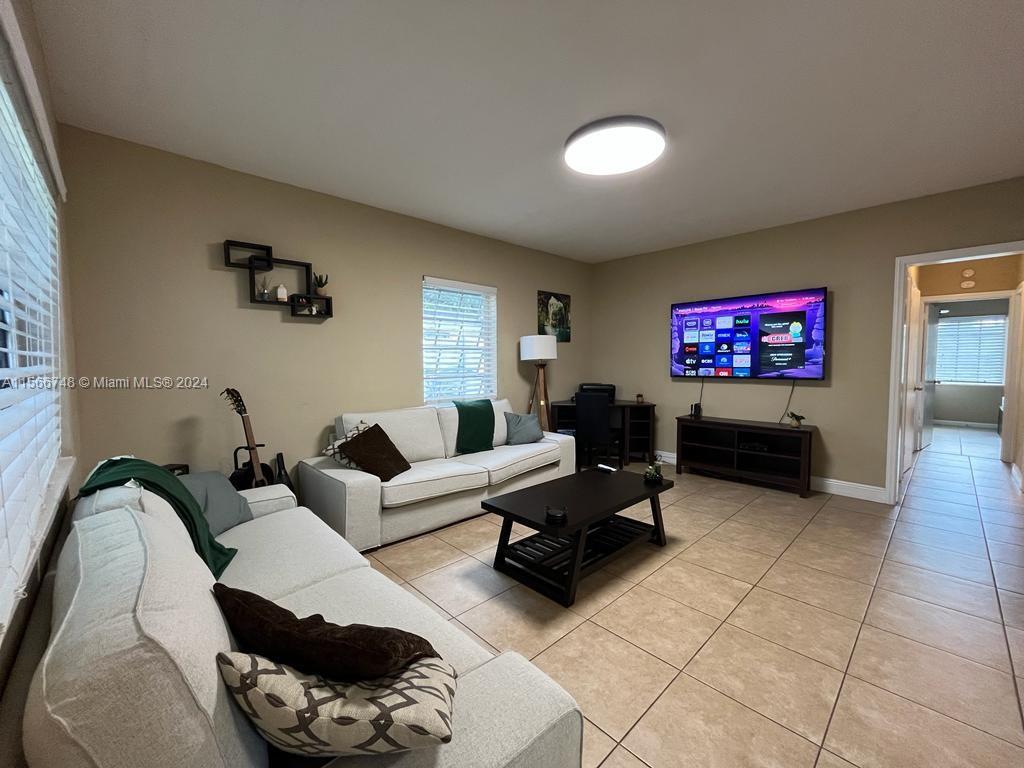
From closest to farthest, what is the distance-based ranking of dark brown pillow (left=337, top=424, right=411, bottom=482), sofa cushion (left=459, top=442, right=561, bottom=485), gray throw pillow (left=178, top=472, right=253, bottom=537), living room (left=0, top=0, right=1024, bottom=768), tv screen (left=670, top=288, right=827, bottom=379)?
1. living room (left=0, top=0, right=1024, bottom=768)
2. gray throw pillow (left=178, top=472, right=253, bottom=537)
3. dark brown pillow (left=337, top=424, right=411, bottom=482)
4. sofa cushion (left=459, top=442, right=561, bottom=485)
5. tv screen (left=670, top=288, right=827, bottom=379)

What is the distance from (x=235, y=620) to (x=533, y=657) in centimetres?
130

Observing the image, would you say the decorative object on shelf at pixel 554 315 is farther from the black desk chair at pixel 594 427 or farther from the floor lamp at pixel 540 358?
the black desk chair at pixel 594 427

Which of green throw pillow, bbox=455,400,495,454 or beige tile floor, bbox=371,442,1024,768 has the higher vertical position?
green throw pillow, bbox=455,400,495,454

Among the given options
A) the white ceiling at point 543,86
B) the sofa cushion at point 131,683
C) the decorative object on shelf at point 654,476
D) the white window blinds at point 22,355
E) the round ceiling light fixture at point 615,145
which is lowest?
the decorative object on shelf at point 654,476

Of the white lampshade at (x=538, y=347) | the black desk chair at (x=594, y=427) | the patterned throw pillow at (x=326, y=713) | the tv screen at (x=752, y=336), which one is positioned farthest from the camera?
the black desk chair at (x=594, y=427)

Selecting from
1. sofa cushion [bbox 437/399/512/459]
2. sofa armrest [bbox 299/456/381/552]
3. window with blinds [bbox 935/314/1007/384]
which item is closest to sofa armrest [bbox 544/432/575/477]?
sofa cushion [bbox 437/399/512/459]

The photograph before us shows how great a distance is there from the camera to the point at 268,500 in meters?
2.34

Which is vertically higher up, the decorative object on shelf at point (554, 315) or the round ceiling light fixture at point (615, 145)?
the round ceiling light fixture at point (615, 145)

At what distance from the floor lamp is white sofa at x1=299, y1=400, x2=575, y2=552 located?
750 mm

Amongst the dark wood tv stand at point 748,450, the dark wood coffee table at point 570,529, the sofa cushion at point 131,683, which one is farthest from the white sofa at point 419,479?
the sofa cushion at point 131,683

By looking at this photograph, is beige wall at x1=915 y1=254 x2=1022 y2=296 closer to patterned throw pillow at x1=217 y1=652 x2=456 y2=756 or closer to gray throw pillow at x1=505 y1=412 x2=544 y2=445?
gray throw pillow at x1=505 y1=412 x2=544 y2=445

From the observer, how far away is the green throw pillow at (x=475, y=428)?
3824 millimetres

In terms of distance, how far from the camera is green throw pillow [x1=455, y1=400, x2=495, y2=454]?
3.82m

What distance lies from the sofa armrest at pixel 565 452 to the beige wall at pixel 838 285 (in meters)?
→ 1.45
